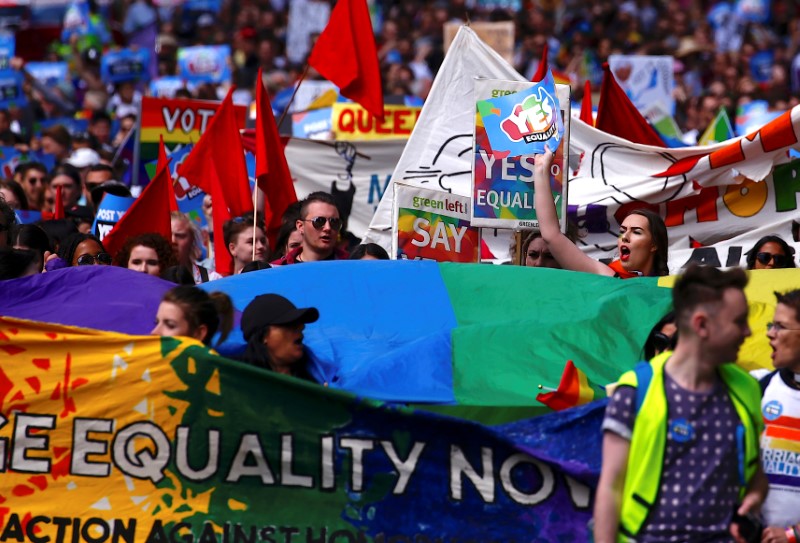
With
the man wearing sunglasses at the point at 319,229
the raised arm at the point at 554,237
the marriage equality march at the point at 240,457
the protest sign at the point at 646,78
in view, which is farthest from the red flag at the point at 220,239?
the protest sign at the point at 646,78

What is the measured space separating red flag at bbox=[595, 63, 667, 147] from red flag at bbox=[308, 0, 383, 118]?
Answer: 1.42 m

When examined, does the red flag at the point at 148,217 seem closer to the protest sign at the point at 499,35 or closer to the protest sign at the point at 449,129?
the protest sign at the point at 449,129

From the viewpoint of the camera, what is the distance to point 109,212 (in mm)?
8562

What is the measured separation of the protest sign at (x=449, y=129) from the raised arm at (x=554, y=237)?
152 centimetres

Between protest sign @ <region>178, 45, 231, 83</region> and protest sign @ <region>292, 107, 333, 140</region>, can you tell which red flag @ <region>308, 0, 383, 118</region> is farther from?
protest sign @ <region>178, 45, 231, 83</region>

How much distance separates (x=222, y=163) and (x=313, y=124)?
10.9 feet

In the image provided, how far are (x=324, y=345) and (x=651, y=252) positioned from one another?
1.76 m

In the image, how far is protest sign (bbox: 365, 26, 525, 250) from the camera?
8.53 meters

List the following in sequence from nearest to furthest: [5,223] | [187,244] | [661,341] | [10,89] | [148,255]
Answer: [661,341] → [148,255] → [5,223] → [187,244] → [10,89]

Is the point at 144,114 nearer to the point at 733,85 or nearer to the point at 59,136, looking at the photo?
the point at 59,136

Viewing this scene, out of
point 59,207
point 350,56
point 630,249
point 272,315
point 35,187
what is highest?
point 350,56

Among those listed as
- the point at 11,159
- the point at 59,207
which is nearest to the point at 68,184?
the point at 59,207

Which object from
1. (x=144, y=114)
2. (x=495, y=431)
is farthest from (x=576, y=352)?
(x=144, y=114)

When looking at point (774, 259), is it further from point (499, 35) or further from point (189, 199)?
→ point (499, 35)
